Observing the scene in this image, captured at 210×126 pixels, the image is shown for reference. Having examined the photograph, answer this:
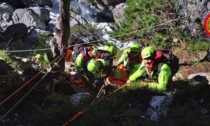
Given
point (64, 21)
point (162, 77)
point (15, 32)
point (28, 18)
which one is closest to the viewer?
point (162, 77)

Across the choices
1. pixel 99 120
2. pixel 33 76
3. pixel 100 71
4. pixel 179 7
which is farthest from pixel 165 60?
pixel 179 7

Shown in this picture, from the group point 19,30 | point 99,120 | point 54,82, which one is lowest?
point 99,120

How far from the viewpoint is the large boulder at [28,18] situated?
52.2 feet

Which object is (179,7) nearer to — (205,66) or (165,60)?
(205,66)

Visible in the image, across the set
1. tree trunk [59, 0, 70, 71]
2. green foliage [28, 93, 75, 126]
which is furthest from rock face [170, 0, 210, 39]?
green foliage [28, 93, 75, 126]

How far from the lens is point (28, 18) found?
16.1 metres

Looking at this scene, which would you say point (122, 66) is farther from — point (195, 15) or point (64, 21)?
point (195, 15)

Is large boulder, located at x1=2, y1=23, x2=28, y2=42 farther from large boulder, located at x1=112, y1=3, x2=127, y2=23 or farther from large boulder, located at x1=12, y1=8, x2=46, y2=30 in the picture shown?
large boulder, located at x1=112, y1=3, x2=127, y2=23

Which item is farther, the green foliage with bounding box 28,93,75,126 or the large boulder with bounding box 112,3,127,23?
the large boulder with bounding box 112,3,127,23

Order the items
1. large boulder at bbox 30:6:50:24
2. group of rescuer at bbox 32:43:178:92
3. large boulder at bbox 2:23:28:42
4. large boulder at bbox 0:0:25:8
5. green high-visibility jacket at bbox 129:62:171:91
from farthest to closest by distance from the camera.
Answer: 1. large boulder at bbox 0:0:25:8
2. large boulder at bbox 30:6:50:24
3. large boulder at bbox 2:23:28:42
4. group of rescuer at bbox 32:43:178:92
5. green high-visibility jacket at bbox 129:62:171:91

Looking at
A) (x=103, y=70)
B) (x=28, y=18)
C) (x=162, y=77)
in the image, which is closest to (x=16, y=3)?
(x=28, y=18)

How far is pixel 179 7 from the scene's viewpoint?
13625mm

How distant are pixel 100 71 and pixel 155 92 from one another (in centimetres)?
155

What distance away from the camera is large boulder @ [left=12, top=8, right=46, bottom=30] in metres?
15.9
